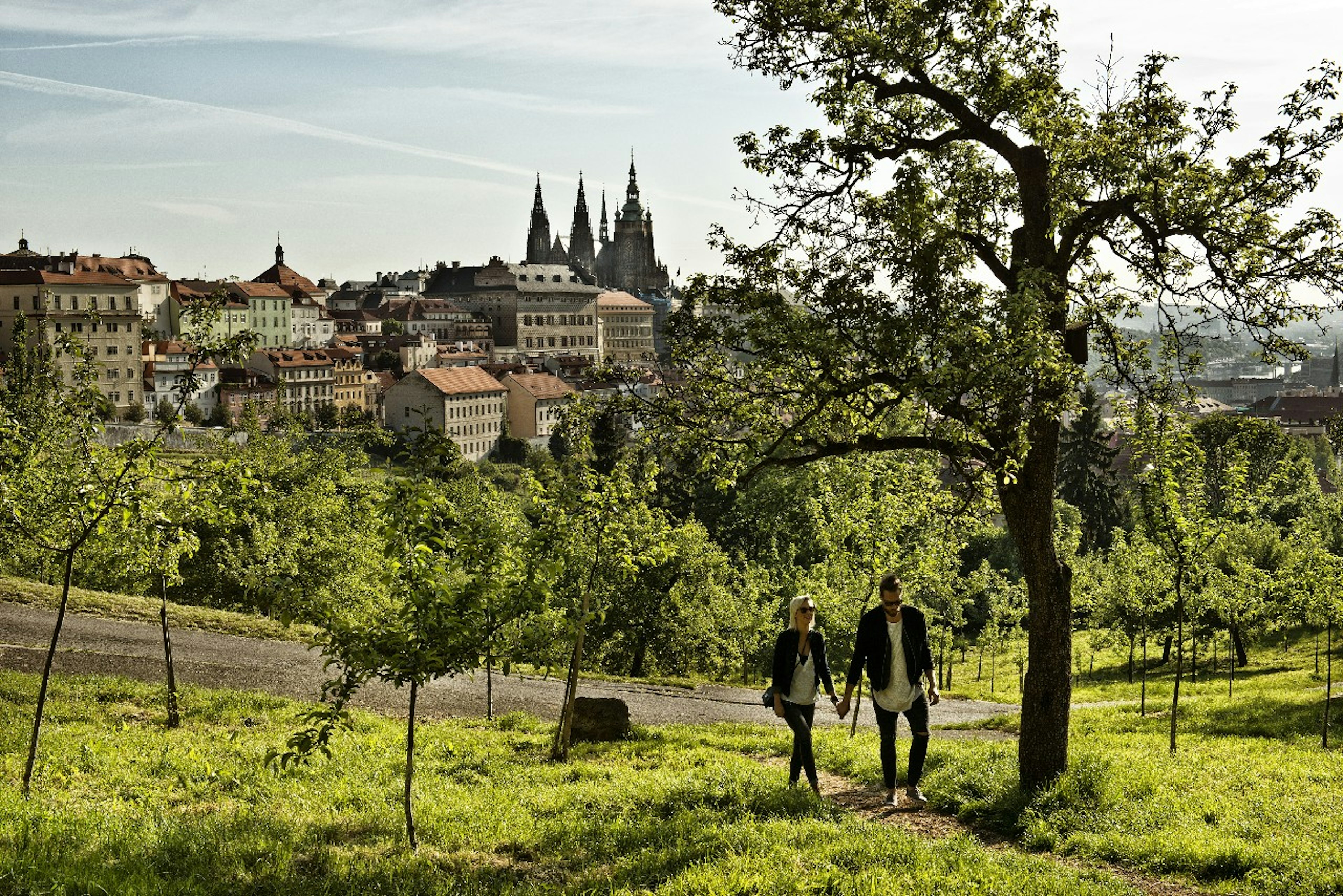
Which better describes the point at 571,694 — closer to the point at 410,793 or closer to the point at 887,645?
the point at 887,645

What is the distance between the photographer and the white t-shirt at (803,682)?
32.1ft

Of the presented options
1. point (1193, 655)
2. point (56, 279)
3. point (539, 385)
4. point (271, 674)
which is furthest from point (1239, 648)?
point (56, 279)

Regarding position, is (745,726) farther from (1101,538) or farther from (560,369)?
(560,369)

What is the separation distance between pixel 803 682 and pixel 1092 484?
7176 centimetres

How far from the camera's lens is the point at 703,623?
115 feet

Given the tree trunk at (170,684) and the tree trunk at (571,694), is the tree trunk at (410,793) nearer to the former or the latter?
the tree trunk at (571,694)

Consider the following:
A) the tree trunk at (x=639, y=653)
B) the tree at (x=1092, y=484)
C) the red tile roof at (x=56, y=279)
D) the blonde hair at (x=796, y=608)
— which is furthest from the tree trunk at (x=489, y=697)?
the red tile roof at (x=56, y=279)

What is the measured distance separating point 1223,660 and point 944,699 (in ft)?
53.9

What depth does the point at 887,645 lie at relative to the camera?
10.1 metres

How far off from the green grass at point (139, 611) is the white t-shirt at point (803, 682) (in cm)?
1629

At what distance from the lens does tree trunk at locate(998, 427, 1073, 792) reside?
436 inches

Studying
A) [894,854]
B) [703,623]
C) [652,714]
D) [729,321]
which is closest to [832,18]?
[729,321]

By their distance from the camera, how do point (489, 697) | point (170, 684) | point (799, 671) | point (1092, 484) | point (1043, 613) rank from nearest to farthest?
point (799, 671)
point (1043, 613)
point (170, 684)
point (489, 697)
point (1092, 484)

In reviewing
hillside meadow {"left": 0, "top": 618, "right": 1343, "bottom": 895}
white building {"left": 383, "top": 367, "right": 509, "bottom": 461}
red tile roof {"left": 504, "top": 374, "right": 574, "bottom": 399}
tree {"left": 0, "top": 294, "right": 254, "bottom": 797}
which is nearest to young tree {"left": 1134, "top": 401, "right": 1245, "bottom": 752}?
hillside meadow {"left": 0, "top": 618, "right": 1343, "bottom": 895}
